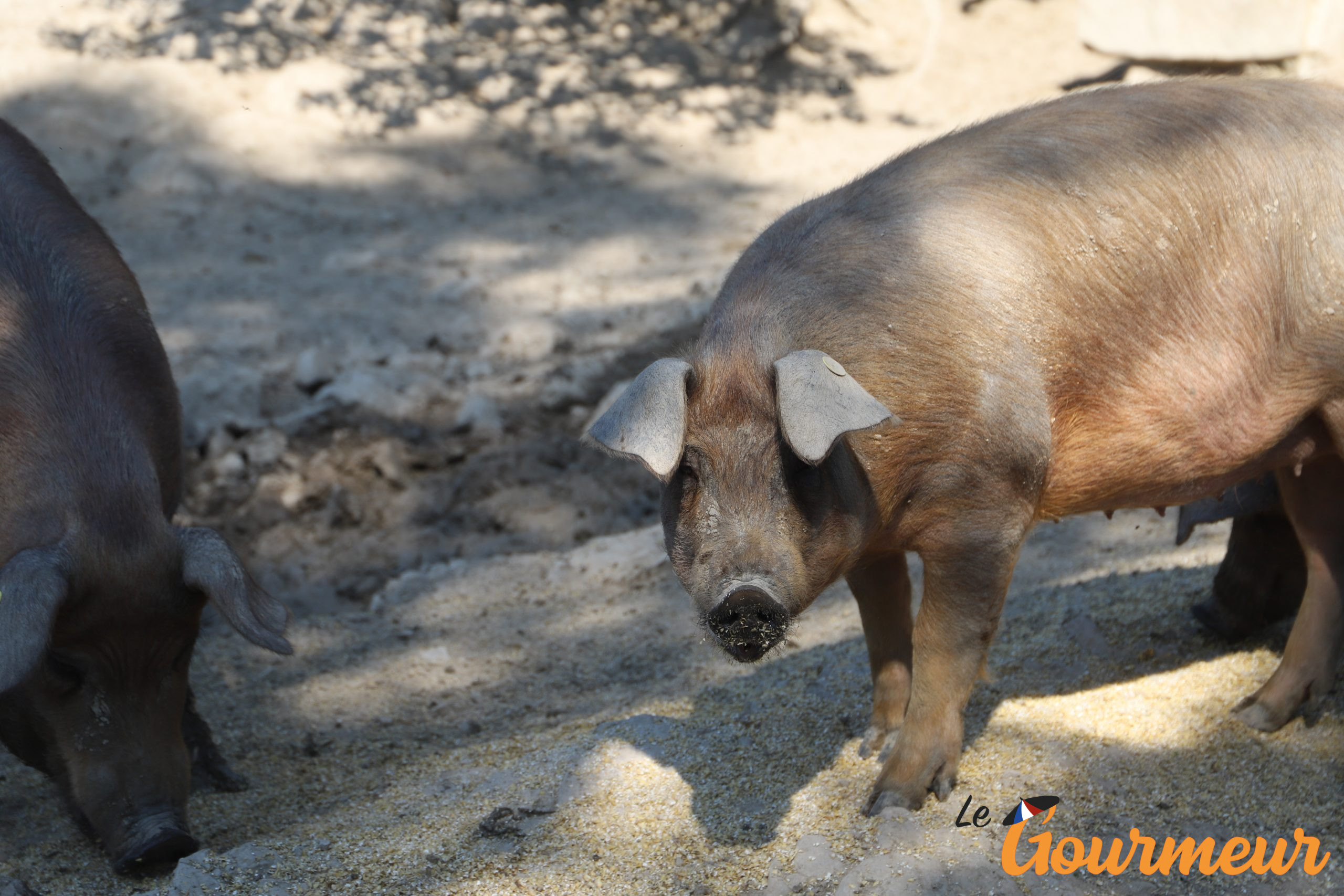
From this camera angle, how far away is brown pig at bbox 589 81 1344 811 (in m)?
3.12

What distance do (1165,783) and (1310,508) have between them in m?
1.05

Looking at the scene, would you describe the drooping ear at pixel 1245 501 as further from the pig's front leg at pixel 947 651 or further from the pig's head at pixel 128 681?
the pig's head at pixel 128 681

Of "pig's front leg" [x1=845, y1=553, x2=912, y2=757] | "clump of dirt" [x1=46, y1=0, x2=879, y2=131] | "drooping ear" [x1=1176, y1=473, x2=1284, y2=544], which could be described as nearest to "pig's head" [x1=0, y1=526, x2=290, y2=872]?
"pig's front leg" [x1=845, y1=553, x2=912, y2=757]

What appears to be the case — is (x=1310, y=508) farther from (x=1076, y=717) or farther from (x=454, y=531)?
(x=454, y=531)

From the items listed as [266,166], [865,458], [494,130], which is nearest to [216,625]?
[865,458]

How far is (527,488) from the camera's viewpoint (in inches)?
259

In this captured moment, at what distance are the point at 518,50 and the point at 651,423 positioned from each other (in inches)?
368

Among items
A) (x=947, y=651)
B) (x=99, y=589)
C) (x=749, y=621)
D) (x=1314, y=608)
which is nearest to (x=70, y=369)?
(x=99, y=589)

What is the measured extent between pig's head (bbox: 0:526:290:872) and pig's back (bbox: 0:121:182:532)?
21 cm

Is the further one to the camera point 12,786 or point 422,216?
point 422,216

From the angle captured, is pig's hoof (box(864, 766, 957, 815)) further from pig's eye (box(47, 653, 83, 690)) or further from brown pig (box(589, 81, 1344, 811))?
pig's eye (box(47, 653, 83, 690))

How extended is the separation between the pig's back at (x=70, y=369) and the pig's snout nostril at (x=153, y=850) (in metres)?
0.92

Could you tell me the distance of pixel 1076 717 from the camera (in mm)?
3873

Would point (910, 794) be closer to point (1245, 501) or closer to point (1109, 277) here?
point (1109, 277)
